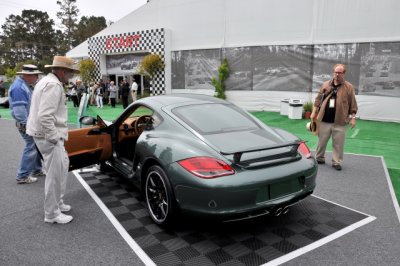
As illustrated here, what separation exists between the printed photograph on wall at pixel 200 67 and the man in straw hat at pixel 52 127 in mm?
11460

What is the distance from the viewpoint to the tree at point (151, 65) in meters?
15.1

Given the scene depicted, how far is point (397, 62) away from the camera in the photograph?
1020cm

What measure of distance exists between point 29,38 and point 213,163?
63969mm

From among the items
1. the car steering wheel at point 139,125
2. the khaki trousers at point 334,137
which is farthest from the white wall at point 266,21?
the car steering wheel at point 139,125

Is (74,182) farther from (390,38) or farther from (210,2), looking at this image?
(210,2)

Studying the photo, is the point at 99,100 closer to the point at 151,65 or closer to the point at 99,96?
the point at 99,96

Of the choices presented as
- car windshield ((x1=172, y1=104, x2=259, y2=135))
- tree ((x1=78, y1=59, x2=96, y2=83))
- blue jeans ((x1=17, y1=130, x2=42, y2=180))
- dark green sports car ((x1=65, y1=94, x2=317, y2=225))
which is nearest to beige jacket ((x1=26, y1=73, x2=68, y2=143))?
dark green sports car ((x1=65, y1=94, x2=317, y2=225))

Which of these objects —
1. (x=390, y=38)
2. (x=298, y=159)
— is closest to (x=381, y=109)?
(x=390, y=38)

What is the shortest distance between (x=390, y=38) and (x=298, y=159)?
383 inches

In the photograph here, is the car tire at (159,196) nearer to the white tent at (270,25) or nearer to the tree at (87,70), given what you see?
the white tent at (270,25)

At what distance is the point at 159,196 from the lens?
3.05 metres

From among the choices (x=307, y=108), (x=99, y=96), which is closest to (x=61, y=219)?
(x=307, y=108)

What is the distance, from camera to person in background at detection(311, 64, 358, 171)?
4.89m

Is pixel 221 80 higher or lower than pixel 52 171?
higher
